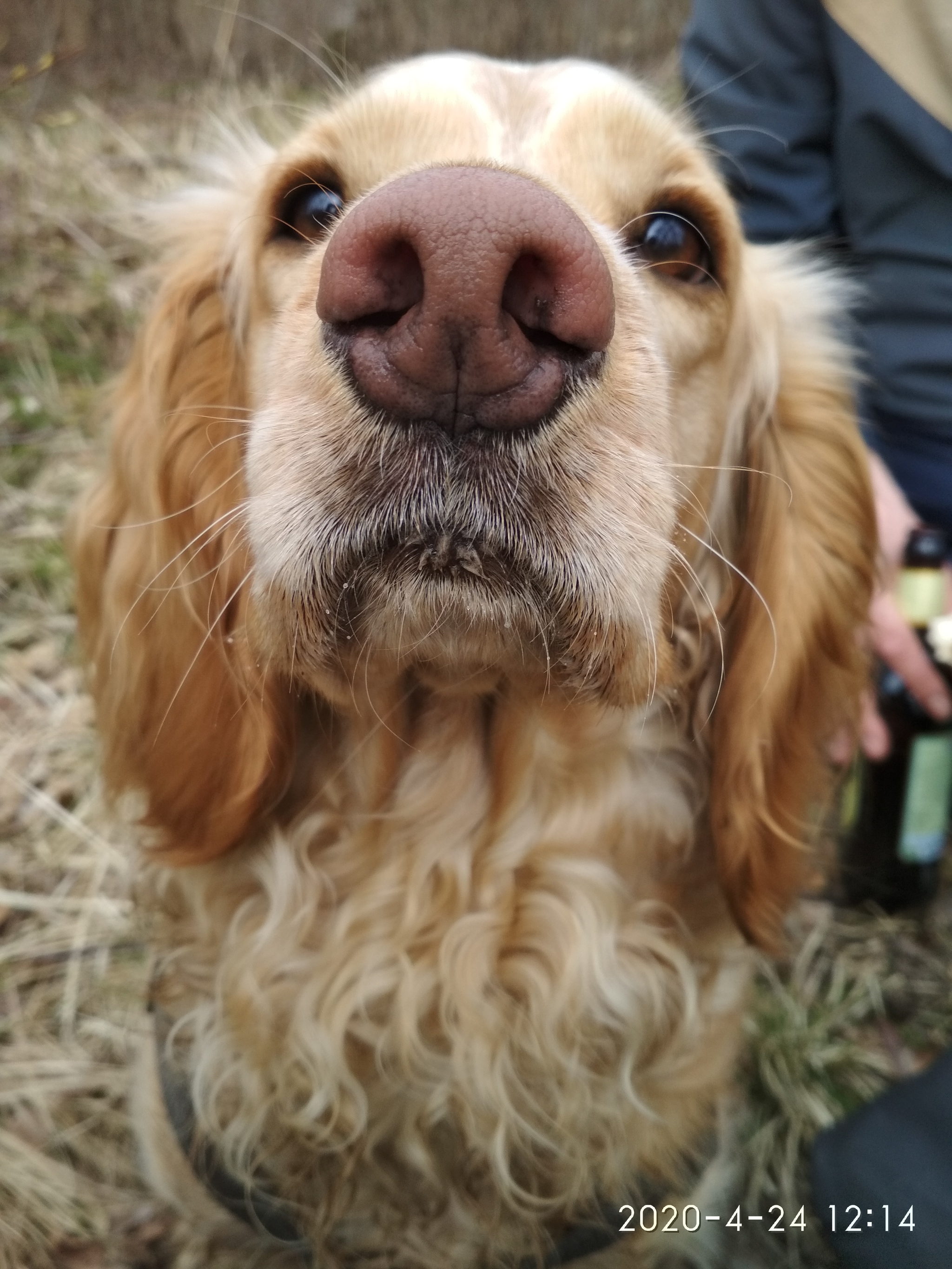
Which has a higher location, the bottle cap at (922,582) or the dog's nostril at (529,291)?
the dog's nostril at (529,291)

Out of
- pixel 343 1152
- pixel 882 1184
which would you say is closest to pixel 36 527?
pixel 343 1152

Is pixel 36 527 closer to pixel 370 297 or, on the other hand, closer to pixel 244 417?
pixel 244 417

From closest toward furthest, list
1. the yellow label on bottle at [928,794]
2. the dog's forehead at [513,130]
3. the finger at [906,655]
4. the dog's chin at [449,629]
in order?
the dog's chin at [449,629], the dog's forehead at [513,130], the finger at [906,655], the yellow label on bottle at [928,794]

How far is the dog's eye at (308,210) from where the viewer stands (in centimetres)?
113

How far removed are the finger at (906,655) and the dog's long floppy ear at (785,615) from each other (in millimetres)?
315

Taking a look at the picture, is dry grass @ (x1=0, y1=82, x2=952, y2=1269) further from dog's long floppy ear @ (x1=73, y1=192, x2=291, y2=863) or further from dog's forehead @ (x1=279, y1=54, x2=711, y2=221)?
dog's forehead @ (x1=279, y1=54, x2=711, y2=221)

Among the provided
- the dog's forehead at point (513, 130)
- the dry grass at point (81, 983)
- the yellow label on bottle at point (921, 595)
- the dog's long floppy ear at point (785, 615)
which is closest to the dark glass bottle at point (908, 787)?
the yellow label on bottle at point (921, 595)

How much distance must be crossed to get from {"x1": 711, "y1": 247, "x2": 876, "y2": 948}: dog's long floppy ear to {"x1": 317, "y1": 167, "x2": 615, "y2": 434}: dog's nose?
22.2 inches

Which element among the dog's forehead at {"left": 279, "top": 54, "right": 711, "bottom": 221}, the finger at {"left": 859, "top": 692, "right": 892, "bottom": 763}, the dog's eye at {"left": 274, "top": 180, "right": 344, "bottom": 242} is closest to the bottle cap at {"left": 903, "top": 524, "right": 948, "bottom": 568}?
the finger at {"left": 859, "top": 692, "right": 892, "bottom": 763}

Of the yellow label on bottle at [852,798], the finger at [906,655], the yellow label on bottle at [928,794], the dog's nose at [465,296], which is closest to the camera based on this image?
the dog's nose at [465,296]

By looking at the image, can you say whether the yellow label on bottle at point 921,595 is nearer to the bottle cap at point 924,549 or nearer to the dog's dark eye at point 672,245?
the bottle cap at point 924,549

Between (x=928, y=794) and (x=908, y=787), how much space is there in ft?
0.24

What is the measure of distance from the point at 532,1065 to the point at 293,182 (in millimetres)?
1173

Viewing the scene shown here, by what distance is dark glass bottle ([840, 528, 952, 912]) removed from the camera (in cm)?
169
